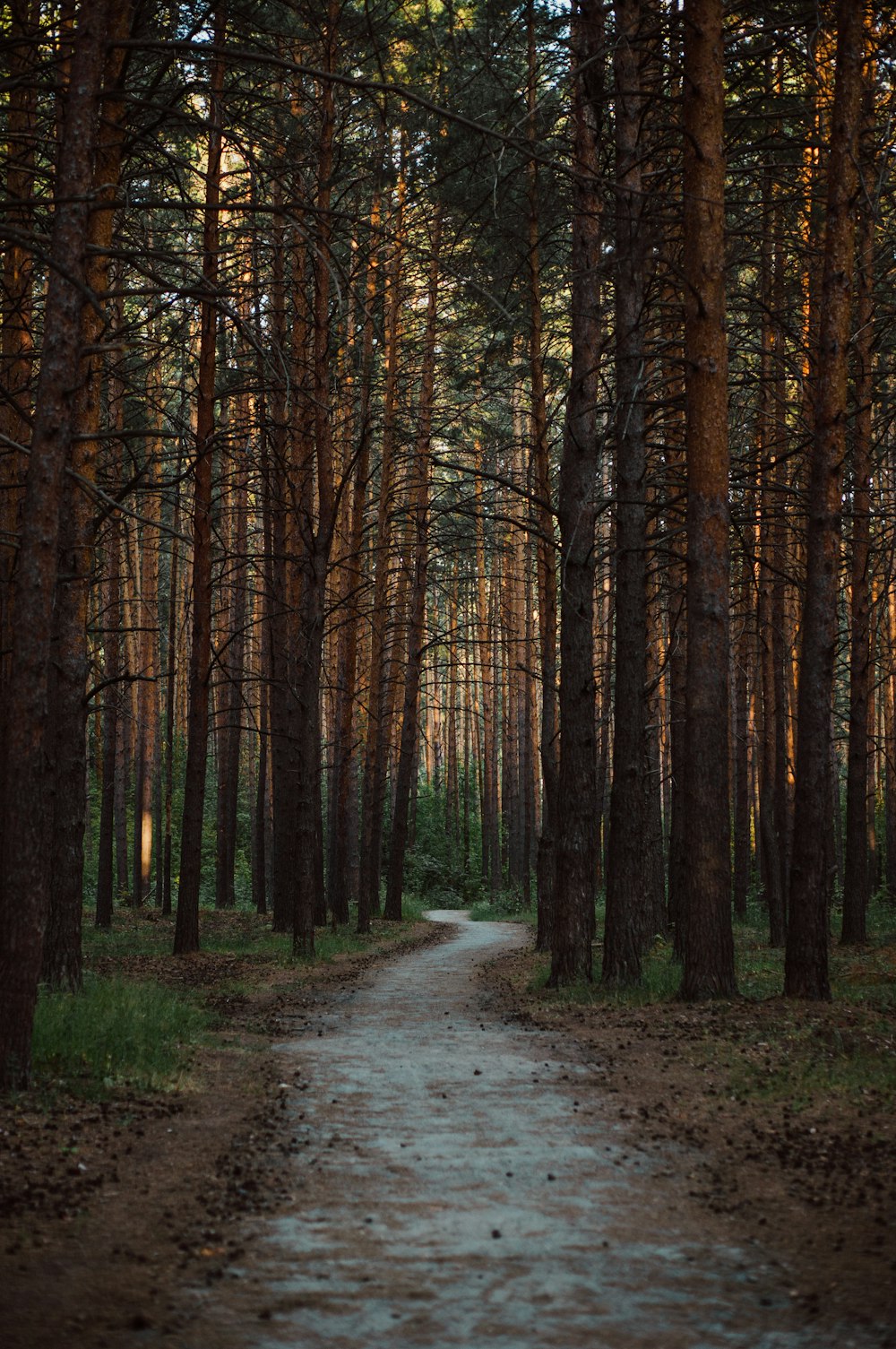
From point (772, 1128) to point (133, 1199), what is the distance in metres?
3.46

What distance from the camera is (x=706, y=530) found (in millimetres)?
11008

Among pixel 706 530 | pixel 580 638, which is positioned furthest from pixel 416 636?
pixel 706 530

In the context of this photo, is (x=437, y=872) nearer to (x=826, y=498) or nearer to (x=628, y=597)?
(x=628, y=597)

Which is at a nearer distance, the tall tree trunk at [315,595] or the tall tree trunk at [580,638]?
the tall tree trunk at [580,638]

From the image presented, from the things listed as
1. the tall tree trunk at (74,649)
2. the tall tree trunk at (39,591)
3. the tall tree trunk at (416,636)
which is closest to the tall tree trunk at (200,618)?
the tall tree trunk at (74,649)

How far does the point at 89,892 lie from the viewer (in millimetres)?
38656

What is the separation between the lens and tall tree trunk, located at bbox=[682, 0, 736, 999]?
35.8 ft

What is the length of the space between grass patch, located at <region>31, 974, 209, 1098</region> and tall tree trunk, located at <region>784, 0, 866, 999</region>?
19.1ft

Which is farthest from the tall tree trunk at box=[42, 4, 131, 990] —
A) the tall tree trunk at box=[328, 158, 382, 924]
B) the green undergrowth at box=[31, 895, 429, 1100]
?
the tall tree trunk at box=[328, 158, 382, 924]

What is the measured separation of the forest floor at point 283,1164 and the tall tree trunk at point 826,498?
157cm

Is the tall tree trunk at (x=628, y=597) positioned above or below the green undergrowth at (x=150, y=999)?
above

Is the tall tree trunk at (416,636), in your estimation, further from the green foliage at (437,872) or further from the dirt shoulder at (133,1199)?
the dirt shoulder at (133,1199)

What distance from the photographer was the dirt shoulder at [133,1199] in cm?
393

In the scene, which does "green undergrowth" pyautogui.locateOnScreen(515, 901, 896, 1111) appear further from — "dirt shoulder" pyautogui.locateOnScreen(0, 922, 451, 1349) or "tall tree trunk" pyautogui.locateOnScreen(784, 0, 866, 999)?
"dirt shoulder" pyautogui.locateOnScreen(0, 922, 451, 1349)
